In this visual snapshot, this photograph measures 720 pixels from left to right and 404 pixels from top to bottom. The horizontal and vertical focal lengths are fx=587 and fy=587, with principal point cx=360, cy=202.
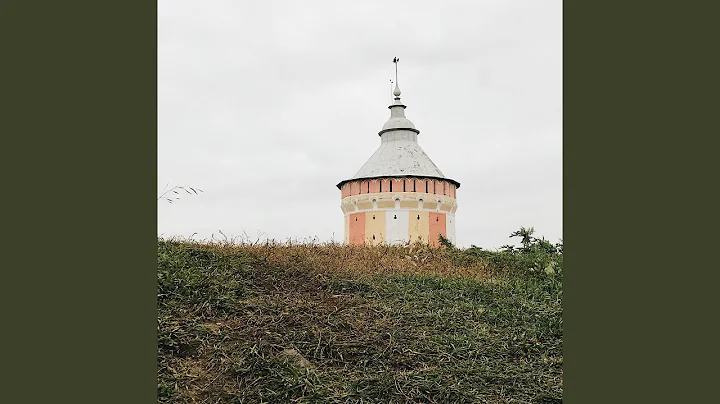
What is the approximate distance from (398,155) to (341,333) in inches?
557

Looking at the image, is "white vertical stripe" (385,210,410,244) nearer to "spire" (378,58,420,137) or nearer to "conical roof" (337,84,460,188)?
"conical roof" (337,84,460,188)

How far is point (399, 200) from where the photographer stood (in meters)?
18.7

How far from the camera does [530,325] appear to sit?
6570 millimetres

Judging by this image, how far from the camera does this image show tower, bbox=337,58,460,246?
1869cm

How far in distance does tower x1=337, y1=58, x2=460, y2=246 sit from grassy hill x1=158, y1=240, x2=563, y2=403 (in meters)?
9.93

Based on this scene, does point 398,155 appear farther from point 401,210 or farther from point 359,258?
point 359,258

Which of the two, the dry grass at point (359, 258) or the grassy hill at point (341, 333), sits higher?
the dry grass at point (359, 258)

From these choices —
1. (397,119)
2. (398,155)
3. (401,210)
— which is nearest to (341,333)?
(401,210)

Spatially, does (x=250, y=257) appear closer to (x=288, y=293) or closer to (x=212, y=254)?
(x=212, y=254)

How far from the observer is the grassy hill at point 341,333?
4773mm

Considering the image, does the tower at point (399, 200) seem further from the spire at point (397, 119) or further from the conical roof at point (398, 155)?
the spire at point (397, 119)

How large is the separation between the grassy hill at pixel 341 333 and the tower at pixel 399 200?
993 centimetres

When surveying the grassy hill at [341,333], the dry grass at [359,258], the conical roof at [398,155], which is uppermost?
the conical roof at [398,155]

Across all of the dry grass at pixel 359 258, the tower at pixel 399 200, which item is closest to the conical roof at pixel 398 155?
the tower at pixel 399 200
